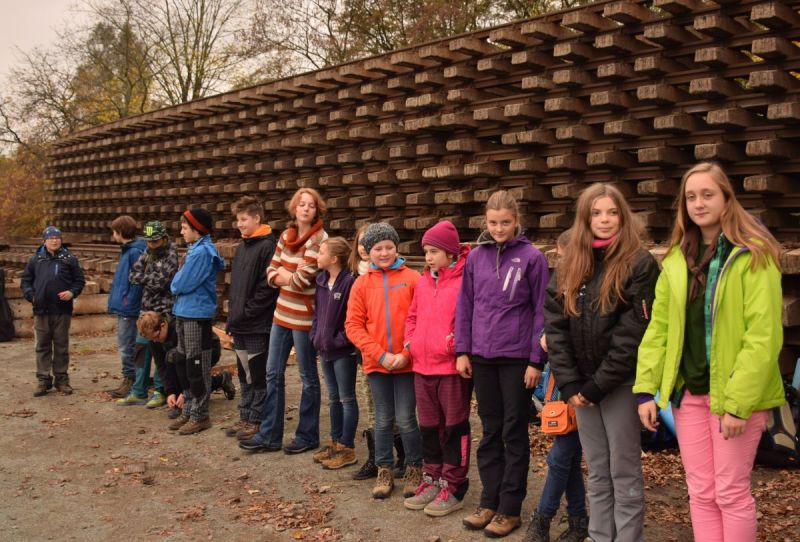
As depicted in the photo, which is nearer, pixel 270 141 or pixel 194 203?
pixel 270 141

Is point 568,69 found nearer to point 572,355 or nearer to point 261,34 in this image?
point 572,355

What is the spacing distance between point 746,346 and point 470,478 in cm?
266

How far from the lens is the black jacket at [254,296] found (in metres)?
6.46

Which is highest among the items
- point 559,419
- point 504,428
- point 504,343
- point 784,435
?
point 504,343

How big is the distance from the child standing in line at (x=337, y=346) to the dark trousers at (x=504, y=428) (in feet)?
4.40

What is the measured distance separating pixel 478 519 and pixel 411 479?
721 mm

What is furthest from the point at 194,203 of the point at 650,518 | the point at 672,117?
the point at 650,518

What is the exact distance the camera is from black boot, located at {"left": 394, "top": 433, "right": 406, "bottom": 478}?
5.60 meters

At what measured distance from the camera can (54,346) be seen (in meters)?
8.86

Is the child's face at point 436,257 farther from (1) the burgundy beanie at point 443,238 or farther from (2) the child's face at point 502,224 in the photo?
(2) the child's face at point 502,224

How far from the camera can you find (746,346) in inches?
131

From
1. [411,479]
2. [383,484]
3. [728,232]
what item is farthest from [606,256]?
[383,484]

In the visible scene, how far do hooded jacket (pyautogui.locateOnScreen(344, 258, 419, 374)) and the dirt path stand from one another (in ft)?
3.08

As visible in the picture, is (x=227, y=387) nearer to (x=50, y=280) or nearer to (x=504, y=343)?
(x=50, y=280)
